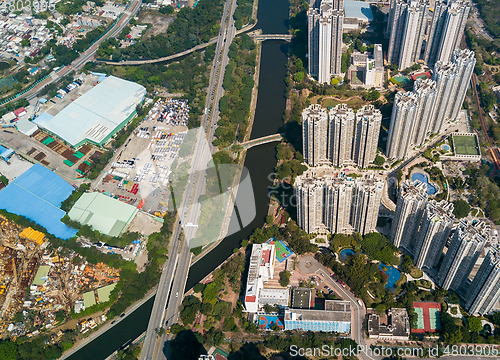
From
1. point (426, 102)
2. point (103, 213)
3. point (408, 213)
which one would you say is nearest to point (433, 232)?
point (408, 213)

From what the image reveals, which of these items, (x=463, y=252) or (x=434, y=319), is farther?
(x=434, y=319)

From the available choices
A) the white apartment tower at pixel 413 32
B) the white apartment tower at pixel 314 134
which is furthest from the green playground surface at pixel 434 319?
the white apartment tower at pixel 413 32

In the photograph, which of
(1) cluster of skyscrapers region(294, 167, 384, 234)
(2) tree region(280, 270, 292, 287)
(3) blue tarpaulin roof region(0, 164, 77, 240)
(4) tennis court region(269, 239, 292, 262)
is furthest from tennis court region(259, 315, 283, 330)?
(3) blue tarpaulin roof region(0, 164, 77, 240)

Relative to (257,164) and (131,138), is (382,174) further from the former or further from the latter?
(131,138)

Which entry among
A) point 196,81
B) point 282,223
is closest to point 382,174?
point 282,223

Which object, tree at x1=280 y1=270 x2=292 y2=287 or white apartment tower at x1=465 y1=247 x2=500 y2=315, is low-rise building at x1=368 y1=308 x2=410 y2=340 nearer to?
white apartment tower at x1=465 y1=247 x2=500 y2=315

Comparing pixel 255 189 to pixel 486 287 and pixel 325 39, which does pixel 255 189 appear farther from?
pixel 486 287
